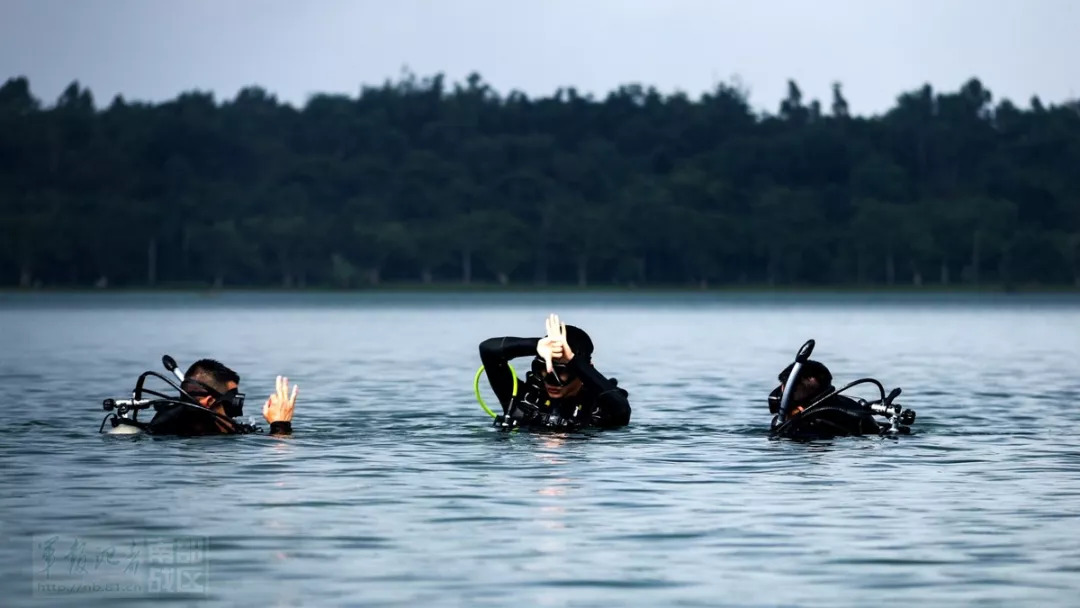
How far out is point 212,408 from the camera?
2320 centimetres

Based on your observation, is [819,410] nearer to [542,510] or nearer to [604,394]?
[604,394]

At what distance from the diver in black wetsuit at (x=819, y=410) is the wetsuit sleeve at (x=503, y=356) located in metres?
3.00

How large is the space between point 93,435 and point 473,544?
11477mm

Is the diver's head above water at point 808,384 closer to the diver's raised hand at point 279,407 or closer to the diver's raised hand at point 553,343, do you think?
the diver's raised hand at point 553,343

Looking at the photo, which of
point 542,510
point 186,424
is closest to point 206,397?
point 186,424

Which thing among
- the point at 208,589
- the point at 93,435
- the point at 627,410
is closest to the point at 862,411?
the point at 627,410

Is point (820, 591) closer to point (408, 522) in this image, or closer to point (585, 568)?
point (585, 568)

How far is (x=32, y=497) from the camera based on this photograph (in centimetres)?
1891

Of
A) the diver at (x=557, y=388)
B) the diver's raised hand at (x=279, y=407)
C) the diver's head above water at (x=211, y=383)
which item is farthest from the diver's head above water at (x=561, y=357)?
the diver's head above water at (x=211, y=383)

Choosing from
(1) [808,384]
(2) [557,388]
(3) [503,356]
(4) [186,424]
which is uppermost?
(3) [503,356]

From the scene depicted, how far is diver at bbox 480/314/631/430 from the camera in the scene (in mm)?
23078

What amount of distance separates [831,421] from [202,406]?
302 inches

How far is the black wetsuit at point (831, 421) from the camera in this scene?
77.2ft

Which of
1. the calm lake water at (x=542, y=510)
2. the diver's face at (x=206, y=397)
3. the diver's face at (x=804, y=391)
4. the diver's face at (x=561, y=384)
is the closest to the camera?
the calm lake water at (x=542, y=510)
